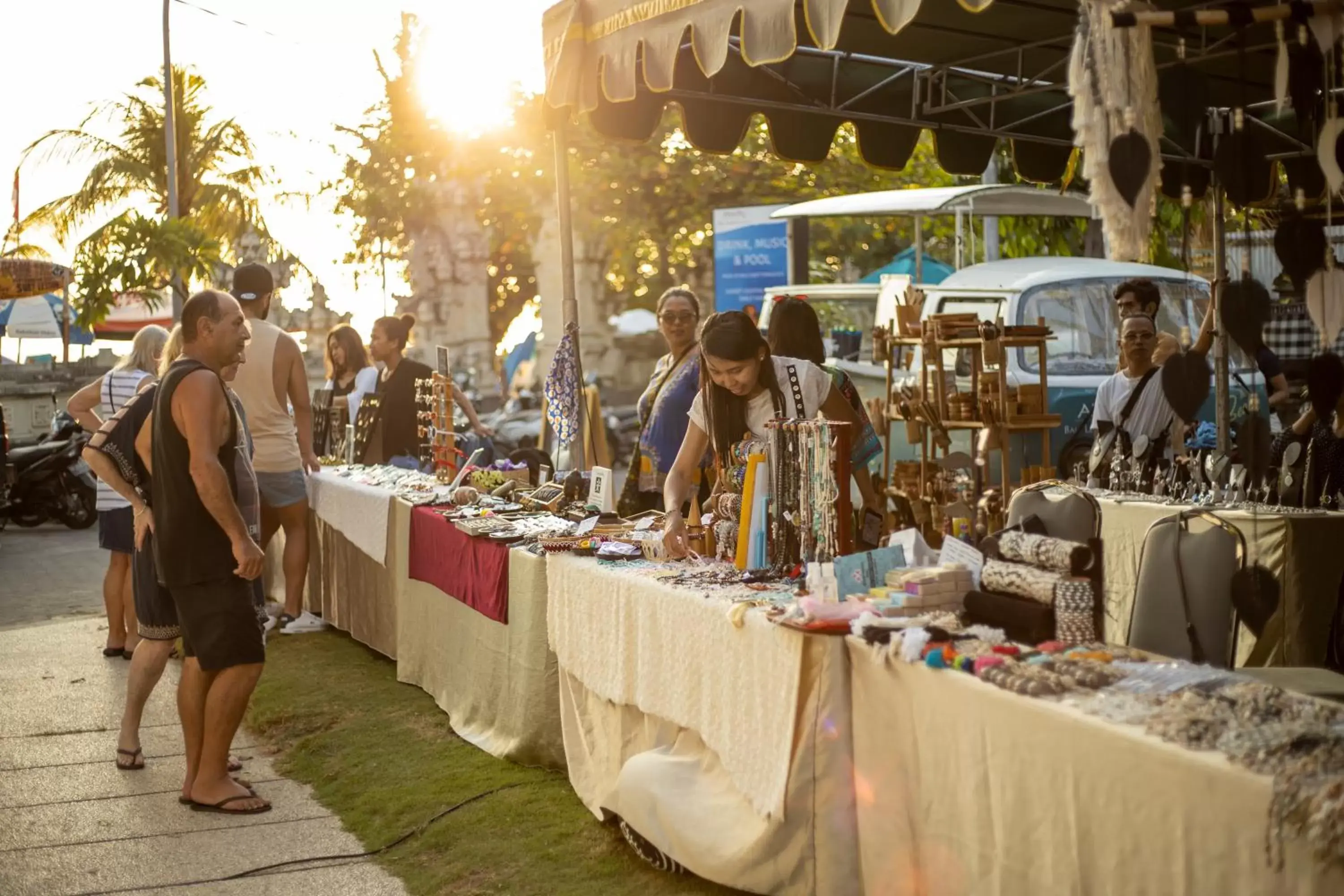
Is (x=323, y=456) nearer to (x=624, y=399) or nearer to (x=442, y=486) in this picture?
(x=442, y=486)

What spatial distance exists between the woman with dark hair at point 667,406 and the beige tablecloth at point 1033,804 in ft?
8.49

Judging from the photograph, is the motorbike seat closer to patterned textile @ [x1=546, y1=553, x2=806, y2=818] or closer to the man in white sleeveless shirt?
the man in white sleeveless shirt

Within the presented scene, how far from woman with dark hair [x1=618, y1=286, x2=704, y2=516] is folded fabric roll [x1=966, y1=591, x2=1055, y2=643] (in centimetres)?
258

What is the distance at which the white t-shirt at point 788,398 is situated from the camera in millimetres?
4555

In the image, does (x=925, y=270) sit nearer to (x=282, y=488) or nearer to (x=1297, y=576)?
(x=282, y=488)

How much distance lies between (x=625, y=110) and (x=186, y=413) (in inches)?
108

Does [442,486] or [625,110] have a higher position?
[625,110]

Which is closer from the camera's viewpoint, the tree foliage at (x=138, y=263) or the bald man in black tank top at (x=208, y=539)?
the bald man in black tank top at (x=208, y=539)

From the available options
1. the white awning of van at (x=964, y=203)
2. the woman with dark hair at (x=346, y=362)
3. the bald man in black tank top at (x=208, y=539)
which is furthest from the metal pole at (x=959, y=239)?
the bald man in black tank top at (x=208, y=539)

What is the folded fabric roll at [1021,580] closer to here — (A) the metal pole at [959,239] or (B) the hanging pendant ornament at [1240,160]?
(B) the hanging pendant ornament at [1240,160]

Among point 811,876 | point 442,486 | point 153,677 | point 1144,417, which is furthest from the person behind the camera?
point 442,486

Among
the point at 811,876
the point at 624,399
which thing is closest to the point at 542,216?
the point at 624,399

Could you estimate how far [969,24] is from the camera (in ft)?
21.7

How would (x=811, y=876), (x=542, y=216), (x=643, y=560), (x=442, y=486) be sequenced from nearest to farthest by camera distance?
1. (x=811, y=876)
2. (x=643, y=560)
3. (x=442, y=486)
4. (x=542, y=216)
